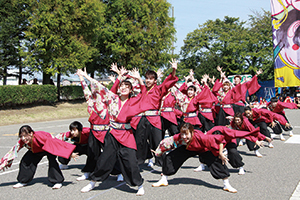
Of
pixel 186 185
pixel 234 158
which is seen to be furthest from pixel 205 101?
pixel 186 185

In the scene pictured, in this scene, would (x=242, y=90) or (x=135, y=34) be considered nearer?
(x=242, y=90)

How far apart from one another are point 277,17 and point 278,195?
1877 centimetres

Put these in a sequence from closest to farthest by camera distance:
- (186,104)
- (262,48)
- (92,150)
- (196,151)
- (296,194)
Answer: (296,194) < (196,151) < (92,150) < (186,104) < (262,48)

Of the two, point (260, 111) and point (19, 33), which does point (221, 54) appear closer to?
point (19, 33)

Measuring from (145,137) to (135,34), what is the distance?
2358 cm

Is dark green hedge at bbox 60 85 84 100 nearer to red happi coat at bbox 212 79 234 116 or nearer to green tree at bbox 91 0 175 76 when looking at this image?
green tree at bbox 91 0 175 76

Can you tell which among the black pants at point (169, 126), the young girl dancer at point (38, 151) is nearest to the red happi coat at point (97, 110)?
the young girl dancer at point (38, 151)

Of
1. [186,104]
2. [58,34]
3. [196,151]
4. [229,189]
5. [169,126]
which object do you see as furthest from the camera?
[58,34]

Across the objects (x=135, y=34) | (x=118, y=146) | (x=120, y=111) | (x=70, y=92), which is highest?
(x=135, y=34)

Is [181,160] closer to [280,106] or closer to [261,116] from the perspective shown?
[261,116]

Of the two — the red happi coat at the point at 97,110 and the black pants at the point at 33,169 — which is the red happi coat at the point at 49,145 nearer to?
the black pants at the point at 33,169

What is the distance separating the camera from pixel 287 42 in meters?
21.0

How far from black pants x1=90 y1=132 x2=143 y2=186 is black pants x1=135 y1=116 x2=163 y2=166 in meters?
1.50

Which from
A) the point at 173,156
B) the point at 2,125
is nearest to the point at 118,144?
the point at 173,156
